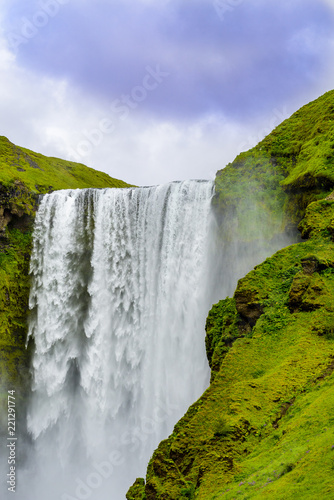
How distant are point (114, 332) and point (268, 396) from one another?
20924 mm

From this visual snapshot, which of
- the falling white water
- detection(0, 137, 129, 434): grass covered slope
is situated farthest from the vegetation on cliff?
detection(0, 137, 129, 434): grass covered slope

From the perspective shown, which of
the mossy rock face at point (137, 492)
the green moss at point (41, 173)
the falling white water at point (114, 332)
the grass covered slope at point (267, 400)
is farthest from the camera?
the green moss at point (41, 173)

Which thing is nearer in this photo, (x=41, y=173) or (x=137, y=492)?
(x=137, y=492)

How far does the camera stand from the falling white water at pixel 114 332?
1018 inches

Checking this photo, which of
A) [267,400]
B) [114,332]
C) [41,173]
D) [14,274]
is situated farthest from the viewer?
[41,173]

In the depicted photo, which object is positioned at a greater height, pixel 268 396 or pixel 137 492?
pixel 268 396

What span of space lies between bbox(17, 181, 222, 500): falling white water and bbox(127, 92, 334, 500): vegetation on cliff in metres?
10.1

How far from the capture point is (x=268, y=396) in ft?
31.6

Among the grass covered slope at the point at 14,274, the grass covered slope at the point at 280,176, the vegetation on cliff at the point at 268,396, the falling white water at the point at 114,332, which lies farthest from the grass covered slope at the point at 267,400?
the grass covered slope at the point at 14,274

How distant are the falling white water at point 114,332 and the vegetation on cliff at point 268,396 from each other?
1009cm

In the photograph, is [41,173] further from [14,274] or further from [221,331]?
[221,331]

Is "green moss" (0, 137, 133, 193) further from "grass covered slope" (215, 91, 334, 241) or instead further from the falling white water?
"grass covered slope" (215, 91, 334, 241)

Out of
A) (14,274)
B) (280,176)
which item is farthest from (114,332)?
(280,176)

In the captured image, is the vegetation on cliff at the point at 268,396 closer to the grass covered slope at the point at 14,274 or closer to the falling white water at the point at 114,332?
the falling white water at the point at 114,332
